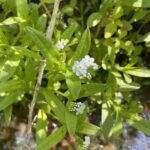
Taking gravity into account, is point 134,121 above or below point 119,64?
below

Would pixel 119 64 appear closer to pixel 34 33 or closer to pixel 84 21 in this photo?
pixel 84 21

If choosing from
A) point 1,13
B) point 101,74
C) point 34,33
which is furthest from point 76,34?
point 34,33

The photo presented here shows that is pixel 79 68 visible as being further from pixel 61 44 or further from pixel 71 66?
pixel 61 44

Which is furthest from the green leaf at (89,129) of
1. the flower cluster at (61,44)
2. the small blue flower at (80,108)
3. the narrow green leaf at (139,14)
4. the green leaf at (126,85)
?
the narrow green leaf at (139,14)

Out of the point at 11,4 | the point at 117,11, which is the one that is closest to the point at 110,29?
the point at 117,11

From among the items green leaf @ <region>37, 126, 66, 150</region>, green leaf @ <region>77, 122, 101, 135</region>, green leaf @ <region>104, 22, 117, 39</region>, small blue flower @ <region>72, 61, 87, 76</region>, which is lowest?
green leaf @ <region>37, 126, 66, 150</region>

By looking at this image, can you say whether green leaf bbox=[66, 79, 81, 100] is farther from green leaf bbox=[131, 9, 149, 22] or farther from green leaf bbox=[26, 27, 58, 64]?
green leaf bbox=[131, 9, 149, 22]

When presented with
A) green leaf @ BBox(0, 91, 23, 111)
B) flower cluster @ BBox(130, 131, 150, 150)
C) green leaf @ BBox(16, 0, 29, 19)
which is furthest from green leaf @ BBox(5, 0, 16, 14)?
flower cluster @ BBox(130, 131, 150, 150)
